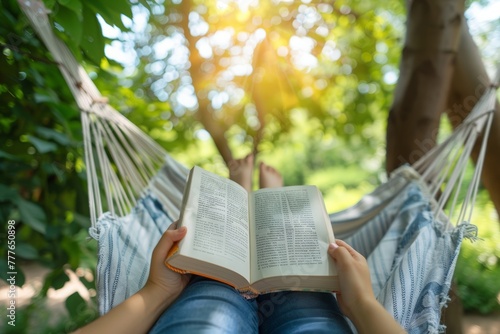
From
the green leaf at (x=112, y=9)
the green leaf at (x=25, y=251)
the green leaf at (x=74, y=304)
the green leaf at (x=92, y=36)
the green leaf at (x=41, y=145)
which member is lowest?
the green leaf at (x=74, y=304)

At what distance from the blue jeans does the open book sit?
29mm

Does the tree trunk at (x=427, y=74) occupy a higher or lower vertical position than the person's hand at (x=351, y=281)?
higher

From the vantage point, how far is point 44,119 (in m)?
1.13

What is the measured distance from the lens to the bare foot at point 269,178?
118 centimetres

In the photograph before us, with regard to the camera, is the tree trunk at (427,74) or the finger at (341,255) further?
the tree trunk at (427,74)

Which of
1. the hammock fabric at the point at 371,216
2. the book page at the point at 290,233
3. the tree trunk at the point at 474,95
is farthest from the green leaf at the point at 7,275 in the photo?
the tree trunk at the point at 474,95

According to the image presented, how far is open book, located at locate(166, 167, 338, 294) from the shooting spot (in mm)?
647

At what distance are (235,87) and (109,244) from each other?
1.36m

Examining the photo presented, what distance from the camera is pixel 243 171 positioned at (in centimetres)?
→ 116

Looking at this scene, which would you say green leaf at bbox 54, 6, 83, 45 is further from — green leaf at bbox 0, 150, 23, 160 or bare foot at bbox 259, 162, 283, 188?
bare foot at bbox 259, 162, 283, 188

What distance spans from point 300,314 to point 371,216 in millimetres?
431

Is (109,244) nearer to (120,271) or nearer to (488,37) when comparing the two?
(120,271)

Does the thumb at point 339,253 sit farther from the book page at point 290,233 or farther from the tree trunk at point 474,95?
the tree trunk at point 474,95

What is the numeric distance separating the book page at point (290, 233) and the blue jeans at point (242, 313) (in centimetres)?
6
